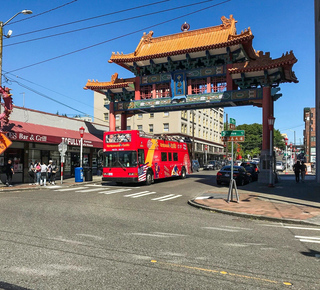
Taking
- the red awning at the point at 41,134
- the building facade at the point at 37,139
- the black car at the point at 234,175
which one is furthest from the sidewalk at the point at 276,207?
the building facade at the point at 37,139

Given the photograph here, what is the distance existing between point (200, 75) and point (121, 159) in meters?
12.0

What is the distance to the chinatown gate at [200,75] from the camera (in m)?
24.9

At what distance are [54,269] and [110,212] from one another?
6.04 meters

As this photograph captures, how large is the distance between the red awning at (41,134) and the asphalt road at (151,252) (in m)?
12.0

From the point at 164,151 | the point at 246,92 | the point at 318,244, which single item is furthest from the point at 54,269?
the point at 246,92

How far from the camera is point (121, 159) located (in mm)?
20938

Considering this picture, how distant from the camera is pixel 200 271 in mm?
4793

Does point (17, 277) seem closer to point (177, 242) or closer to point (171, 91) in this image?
point (177, 242)

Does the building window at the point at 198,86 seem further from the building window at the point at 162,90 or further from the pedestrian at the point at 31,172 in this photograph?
the pedestrian at the point at 31,172

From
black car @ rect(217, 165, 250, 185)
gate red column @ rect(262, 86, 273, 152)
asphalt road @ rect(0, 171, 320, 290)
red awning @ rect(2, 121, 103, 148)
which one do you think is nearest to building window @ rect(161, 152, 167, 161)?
black car @ rect(217, 165, 250, 185)

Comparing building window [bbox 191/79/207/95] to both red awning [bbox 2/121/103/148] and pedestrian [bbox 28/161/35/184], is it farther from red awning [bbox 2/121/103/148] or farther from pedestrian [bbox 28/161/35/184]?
pedestrian [bbox 28/161/35/184]

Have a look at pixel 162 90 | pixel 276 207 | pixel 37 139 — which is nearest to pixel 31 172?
pixel 37 139

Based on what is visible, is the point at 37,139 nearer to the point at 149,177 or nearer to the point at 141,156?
the point at 141,156

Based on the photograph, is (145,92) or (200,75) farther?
(145,92)
